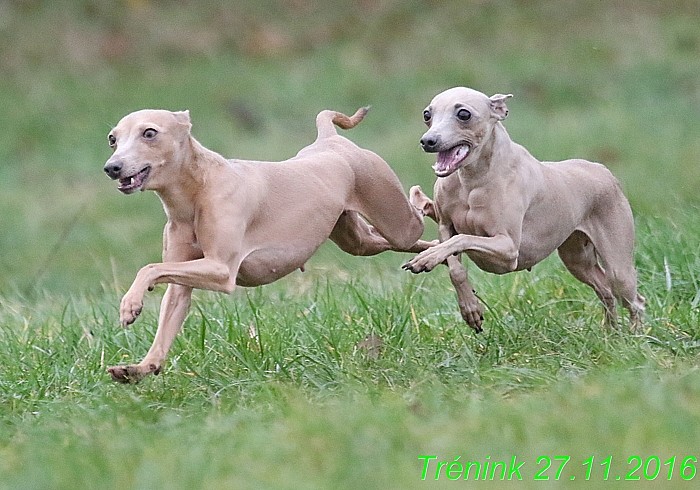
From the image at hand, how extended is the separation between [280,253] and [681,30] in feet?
41.2

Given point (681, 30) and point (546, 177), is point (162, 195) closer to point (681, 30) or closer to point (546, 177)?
point (546, 177)

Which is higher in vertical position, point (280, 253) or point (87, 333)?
point (280, 253)

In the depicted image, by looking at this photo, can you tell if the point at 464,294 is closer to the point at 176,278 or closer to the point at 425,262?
the point at 425,262

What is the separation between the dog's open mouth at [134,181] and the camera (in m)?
4.86

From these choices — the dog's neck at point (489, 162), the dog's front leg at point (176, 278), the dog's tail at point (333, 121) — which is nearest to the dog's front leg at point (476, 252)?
the dog's neck at point (489, 162)

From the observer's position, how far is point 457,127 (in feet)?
17.2

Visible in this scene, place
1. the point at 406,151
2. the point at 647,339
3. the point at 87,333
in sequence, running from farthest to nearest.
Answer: the point at 406,151, the point at 87,333, the point at 647,339

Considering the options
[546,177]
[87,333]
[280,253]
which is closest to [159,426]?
[280,253]

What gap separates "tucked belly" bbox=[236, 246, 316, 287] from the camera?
17.3ft

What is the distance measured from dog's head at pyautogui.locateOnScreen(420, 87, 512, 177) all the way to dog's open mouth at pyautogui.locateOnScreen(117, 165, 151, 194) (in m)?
1.18

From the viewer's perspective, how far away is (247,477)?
12.5 ft

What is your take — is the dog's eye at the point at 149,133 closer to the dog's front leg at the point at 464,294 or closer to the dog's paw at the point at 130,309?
the dog's paw at the point at 130,309

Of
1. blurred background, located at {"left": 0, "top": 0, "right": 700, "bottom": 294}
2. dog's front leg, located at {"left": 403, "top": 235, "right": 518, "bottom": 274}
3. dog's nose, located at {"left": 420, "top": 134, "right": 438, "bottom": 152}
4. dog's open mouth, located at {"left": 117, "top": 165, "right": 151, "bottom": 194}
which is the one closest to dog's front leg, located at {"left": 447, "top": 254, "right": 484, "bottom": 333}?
dog's front leg, located at {"left": 403, "top": 235, "right": 518, "bottom": 274}

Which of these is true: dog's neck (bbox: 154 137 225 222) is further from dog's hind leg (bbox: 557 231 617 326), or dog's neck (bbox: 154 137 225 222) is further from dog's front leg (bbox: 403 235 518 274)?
dog's hind leg (bbox: 557 231 617 326)
